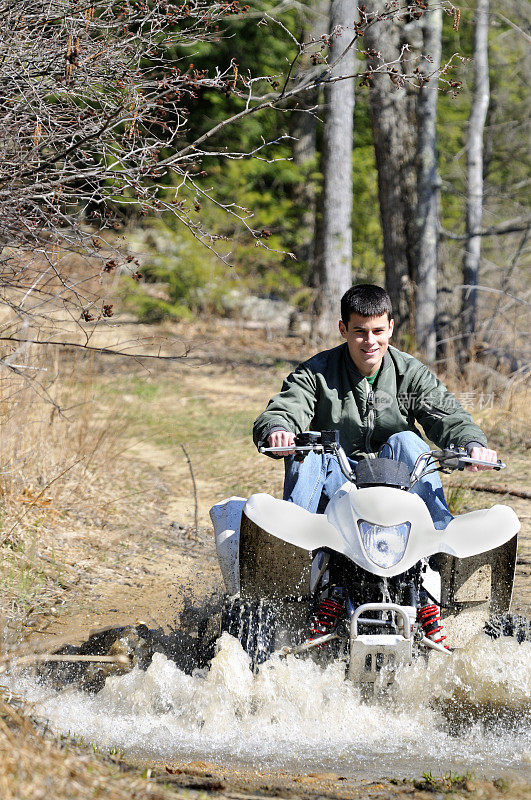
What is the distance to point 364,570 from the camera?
3357 mm

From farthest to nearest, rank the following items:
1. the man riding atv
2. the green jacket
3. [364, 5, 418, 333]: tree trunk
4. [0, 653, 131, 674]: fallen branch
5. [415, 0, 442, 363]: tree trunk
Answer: [364, 5, 418, 333]: tree trunk, [415, 0, 442, 363]: tree trunk, the green jacket, the man riding atv, [0, 653, 131, 674]: fallen branch

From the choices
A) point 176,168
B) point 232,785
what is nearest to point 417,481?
point 232,785

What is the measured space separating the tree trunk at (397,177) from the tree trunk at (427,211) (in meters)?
0.13

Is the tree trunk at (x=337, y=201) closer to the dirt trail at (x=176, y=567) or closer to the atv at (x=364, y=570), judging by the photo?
the dirt trail at (x=176, y=567)

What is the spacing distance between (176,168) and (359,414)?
1347 mm

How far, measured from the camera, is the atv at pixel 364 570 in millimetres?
3211

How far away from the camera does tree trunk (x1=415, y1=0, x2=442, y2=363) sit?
32.7 feet

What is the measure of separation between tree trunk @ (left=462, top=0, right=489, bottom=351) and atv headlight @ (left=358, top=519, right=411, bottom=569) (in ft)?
22.2

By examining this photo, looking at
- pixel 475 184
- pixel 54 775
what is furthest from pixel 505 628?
pixel 475 184

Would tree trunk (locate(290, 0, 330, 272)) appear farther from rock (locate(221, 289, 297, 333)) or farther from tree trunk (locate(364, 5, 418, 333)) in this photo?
tree trunk (locate(364, 5, 418, 333))

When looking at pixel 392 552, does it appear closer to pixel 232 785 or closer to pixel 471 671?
pixel 471 671

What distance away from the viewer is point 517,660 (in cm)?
361

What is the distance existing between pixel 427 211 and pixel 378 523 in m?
7.44

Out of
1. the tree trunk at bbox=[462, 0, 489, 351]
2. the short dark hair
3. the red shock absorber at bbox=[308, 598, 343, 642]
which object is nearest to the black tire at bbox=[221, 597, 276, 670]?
the red shock absorber at bbox=[308, 598, 343, 642]
